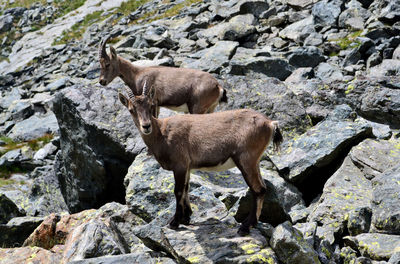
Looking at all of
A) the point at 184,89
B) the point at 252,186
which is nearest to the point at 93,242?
the point at 252,186

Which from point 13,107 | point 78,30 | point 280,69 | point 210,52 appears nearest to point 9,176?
point 13,107

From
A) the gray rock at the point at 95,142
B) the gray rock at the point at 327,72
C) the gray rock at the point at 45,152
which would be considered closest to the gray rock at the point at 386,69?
the gray rock at the point at 327,72

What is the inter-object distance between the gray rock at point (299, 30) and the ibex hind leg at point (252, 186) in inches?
838

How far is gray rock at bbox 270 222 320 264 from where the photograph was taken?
8.04 metres

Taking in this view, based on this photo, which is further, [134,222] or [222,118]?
[134,222]

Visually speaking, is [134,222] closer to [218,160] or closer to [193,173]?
[193,173]

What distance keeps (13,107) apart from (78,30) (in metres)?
24.8

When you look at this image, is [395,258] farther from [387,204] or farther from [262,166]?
[262,166]

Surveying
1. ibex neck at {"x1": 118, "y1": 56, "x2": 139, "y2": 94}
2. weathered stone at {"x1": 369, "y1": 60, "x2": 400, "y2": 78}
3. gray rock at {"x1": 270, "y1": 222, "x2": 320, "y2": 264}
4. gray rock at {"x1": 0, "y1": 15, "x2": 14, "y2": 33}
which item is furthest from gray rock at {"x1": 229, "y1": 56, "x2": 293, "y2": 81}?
gray rock at {"x1": 0, "y1": 15, "x2": 14, "y2": 33}

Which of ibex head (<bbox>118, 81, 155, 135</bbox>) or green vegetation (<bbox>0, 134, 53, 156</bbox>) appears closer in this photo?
ibex head (<bbox>118, 81, 155, 135</bbox>)

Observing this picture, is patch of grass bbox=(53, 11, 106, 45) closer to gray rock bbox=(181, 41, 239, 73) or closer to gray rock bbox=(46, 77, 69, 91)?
gray rock bbox=(46, 77, 69, 91)

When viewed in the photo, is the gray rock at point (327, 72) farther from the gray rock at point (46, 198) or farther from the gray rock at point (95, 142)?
the gray rock at point (46, 198)

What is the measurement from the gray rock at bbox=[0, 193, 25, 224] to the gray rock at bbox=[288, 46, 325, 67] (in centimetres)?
1597

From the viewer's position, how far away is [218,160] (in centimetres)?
873
